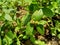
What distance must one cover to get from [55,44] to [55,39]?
0.18 feet

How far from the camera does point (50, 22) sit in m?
1.76

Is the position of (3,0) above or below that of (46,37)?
above

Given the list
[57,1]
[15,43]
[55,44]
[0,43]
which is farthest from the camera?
[57,1]

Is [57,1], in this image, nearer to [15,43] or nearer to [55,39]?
[55,39]

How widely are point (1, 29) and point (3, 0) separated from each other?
46 cm

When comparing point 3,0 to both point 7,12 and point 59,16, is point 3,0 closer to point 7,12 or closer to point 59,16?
point 7,12

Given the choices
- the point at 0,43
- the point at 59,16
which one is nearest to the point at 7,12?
the point at 0,43

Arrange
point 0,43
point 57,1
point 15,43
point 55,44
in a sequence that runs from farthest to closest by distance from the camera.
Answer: point 57,1 < point 55,44 < point 15,43 < point 0,43

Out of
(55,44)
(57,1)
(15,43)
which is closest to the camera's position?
(15,43)

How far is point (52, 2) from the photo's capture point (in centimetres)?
179

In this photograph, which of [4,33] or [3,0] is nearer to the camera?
[4,33]

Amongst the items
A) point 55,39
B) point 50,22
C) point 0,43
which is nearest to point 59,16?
point 50,22

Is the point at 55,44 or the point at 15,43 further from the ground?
the point at 15,43

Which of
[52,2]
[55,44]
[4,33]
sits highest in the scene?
[52,2]
